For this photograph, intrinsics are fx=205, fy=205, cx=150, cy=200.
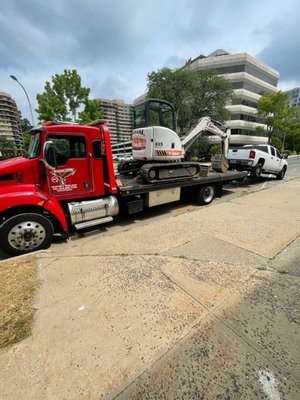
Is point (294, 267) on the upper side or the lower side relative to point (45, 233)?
lower

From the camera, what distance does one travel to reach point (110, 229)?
18.3ft

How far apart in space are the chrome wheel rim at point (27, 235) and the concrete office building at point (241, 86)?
48.4m

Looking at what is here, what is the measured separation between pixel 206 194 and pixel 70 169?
4.99m

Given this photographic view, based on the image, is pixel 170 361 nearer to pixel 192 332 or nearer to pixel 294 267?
pixel 192 332

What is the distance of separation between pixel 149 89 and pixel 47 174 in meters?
33.7

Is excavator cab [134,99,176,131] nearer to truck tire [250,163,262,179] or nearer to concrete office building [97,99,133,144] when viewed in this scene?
truck tire [250,163,262,179]

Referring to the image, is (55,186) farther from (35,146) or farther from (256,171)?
(256,171)

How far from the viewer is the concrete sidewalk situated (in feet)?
5.84

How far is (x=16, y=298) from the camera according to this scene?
112 inches

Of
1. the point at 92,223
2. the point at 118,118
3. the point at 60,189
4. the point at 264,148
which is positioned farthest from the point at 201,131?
the point at 118,118

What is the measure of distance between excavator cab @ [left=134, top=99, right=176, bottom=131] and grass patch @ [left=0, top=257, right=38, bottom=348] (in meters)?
4.94

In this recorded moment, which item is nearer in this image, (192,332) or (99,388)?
(99,388)

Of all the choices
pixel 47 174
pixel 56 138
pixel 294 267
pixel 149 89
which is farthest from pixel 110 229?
pixel 149 89

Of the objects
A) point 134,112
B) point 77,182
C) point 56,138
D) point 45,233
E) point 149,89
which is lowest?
point 45,233
